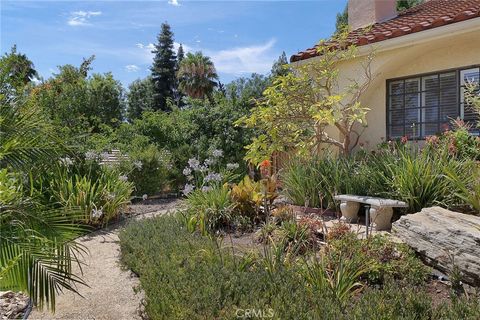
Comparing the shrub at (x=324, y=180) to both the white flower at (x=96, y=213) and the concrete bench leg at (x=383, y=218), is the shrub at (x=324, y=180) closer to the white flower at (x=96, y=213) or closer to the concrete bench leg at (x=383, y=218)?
the concrete bench leg at (x=383, y=218)

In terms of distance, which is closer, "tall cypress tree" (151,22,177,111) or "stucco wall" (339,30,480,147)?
"stucco wall" (339,30,480,147)

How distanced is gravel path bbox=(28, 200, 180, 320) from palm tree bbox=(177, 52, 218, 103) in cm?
2748

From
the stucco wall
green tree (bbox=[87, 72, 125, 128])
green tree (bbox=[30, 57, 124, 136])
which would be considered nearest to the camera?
the stucco wall

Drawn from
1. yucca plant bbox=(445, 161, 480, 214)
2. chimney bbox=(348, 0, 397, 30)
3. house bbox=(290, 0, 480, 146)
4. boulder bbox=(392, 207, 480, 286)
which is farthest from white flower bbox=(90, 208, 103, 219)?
chimney bbox=(348, 0, 397, 30)

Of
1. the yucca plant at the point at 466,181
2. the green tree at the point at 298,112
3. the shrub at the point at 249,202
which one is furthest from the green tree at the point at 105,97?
the yucca plant at the point at 466,181

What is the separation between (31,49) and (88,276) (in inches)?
163

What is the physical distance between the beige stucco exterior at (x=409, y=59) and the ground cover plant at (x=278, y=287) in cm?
499

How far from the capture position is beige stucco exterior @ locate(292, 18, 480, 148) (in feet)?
23.7

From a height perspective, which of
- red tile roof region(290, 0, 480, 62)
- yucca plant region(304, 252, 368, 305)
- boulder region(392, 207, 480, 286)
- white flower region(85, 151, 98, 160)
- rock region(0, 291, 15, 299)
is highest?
red tile roof region(290, 0, 480, 62)

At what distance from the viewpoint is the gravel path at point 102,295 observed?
410cm

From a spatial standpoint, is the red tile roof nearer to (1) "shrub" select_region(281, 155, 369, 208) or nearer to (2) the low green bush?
(2) the low green bush

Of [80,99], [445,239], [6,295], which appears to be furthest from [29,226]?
[80,99]

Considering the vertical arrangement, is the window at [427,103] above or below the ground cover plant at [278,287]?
above

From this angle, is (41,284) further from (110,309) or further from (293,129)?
(293,129)
